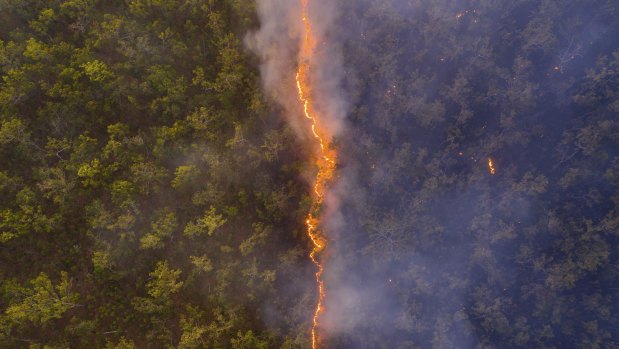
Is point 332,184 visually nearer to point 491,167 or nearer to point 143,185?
point 491,167

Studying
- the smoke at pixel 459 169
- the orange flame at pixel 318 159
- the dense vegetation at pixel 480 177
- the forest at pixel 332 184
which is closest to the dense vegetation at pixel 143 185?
the forest at pixel 332 184

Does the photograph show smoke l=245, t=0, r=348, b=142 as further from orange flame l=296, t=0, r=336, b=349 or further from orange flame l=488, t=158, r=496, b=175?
orange flame l=488, t=158, r=496, b=175

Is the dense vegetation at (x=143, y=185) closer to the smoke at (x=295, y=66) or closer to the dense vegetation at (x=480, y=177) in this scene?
the smoke at (x=295, y=66)

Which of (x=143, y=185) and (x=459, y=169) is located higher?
(x=459, y=169)

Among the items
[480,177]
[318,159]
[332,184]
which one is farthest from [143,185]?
[480,177]

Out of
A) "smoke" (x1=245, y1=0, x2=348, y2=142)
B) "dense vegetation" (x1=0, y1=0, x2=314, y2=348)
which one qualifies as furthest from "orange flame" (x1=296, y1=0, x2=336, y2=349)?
→ "dense vegetation" (x1=0, y1=0, x2=314, y2=348)

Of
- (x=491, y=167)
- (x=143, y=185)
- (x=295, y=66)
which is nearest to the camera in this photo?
(x=143, y=185)
